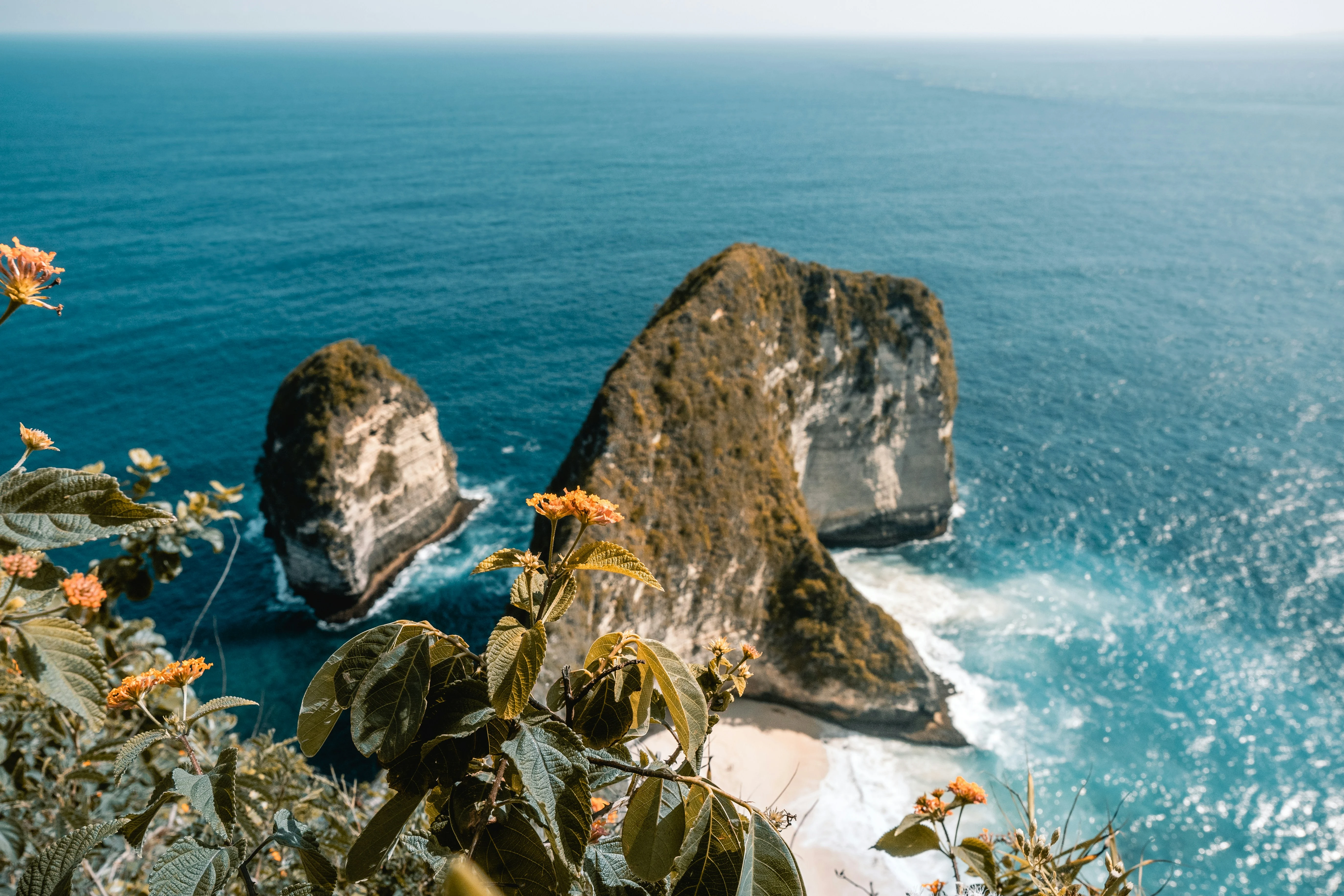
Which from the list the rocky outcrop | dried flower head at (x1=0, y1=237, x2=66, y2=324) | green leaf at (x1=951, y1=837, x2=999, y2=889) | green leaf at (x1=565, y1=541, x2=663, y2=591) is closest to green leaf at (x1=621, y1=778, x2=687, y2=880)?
green leaf at (x1=565, y1=541, x2=663, y2=591)

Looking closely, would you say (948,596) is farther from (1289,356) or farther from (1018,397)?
(1289,356)

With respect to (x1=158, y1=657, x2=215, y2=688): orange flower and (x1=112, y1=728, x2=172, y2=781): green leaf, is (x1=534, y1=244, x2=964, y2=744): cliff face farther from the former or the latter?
(x1=112, y1=728, x2=172, y2=781): green leaf

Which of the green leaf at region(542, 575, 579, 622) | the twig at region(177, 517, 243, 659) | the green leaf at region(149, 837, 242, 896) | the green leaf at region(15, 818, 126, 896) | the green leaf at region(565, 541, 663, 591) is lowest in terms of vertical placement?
the twig at region(177, 517, 243, 659)

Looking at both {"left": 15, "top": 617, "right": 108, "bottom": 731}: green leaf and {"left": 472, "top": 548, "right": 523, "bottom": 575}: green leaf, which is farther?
{"left": 15, "top": 617, "right": 108, "bottom": 731}: green leaf

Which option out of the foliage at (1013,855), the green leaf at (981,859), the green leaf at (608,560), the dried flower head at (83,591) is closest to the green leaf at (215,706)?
the green leaf at (608,560)

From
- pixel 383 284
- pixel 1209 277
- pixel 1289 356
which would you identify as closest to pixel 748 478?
pixel 383 284

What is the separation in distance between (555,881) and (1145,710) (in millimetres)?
43897

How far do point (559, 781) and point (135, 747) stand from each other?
5.82 feet

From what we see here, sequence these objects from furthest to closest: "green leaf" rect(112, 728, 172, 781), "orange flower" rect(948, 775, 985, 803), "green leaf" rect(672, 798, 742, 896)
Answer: "orange flower" rect(948, 775, 985, 803)
"green leaf" rect(112, 728, 172, 781)
"green leaf" rect(672, 798, 742, 896)

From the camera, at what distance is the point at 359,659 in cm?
242

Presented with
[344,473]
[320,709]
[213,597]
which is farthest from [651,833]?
[344,473]

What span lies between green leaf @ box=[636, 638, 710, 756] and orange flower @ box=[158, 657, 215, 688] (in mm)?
1847

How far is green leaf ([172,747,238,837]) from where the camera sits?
2451 millimetres

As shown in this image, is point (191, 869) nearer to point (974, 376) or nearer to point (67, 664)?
point (67, 664)
